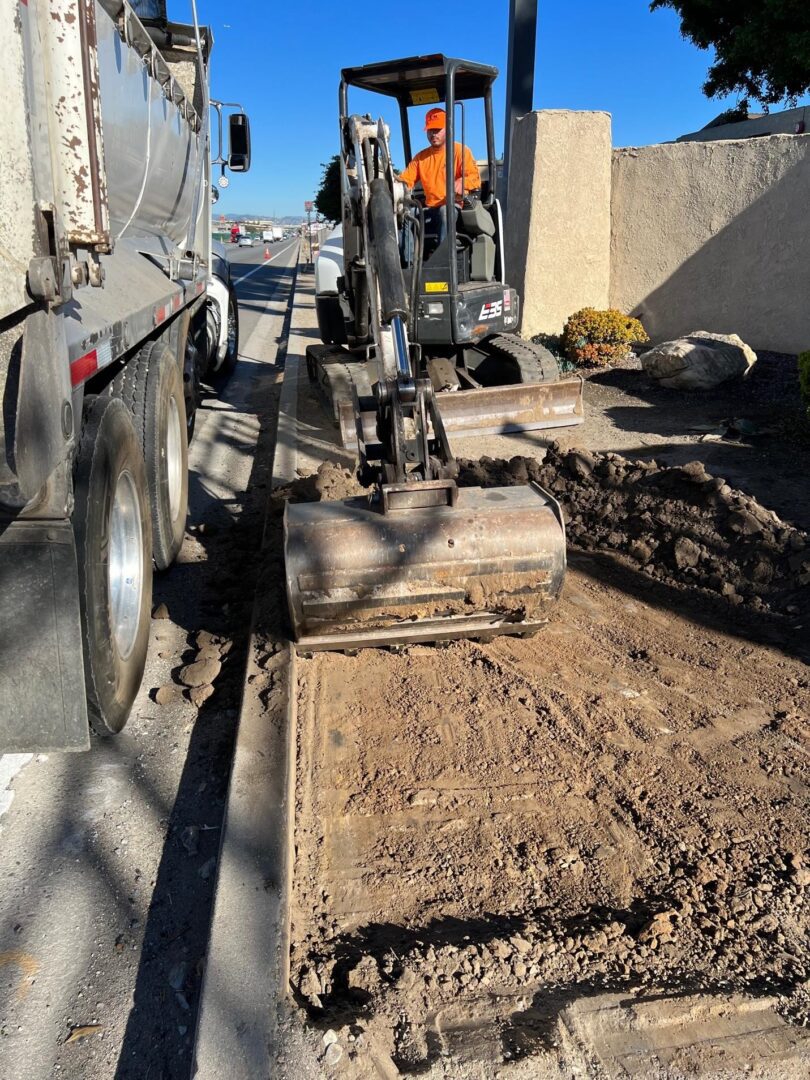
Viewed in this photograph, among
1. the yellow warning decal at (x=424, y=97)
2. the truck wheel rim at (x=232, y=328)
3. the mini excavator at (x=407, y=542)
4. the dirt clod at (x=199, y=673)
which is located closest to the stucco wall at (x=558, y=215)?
the yellow warning decal at (x=424, y=97)

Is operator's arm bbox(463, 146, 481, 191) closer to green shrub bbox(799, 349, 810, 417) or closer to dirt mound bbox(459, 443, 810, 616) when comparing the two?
dirt mound bbox(459, 443, 810, 616)

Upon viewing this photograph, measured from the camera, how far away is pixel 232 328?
11273 mm

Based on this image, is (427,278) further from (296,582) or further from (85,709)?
(85,709)

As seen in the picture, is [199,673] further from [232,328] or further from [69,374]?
[232,328]

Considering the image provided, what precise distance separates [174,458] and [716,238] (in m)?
8.84

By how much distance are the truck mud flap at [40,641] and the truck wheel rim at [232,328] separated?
935cm

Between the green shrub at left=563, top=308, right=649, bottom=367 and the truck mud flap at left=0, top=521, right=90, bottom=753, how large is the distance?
969 cm

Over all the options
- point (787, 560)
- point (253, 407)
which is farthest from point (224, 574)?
point (253, 407)

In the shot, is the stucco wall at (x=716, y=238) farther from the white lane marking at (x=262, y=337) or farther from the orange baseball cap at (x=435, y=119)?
the white lane marking at (x=262, y=337)

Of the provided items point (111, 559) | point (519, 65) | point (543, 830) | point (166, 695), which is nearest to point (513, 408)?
point (166, 695)

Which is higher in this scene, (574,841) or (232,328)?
(232,328)

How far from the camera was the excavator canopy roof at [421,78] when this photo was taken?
24.2ft

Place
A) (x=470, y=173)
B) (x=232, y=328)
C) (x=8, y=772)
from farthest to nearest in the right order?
(x=232, y=328) < (x=470, y=173) < (x=8, y=772)

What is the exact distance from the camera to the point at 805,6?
13.8 m
